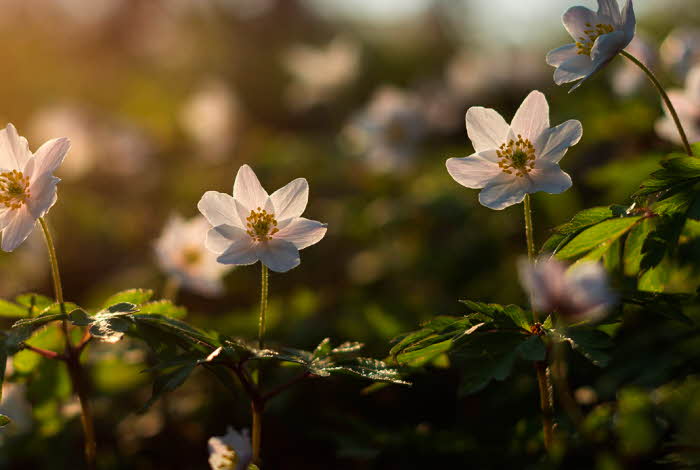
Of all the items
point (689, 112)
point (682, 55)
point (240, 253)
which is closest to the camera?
point (240, 253)

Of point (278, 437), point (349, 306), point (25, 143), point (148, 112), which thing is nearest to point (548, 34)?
point (148, 112)

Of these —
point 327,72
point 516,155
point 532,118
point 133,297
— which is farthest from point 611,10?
point 327,72

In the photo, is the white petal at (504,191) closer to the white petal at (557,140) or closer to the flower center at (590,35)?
the white petal at (557,140)

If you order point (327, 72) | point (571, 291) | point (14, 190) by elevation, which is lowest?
point (571, 291)

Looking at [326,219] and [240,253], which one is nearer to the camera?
[240,253]

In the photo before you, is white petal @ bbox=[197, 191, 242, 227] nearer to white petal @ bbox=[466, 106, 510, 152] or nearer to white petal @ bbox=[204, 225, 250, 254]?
white petal @ bbox=[204, 225, 250, 254]

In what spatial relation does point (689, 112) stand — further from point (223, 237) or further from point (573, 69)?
point (223, 237)

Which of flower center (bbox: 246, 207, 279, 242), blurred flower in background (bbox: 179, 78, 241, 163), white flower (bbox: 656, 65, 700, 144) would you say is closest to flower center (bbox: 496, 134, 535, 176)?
flower center (bbox: 246, 207, 279, 242)
